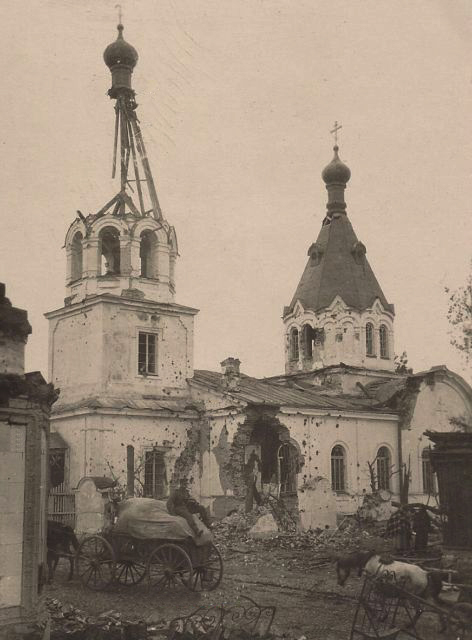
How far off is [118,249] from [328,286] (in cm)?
1010

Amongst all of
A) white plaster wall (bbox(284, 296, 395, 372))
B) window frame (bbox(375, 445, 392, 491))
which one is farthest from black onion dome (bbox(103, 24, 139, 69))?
window frame (bbox(375, 445, 392, 491))

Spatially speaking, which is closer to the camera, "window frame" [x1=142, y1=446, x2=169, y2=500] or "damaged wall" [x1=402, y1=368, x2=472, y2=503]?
"window frame" [x1=142, y1=446, x2=169, y2=500]

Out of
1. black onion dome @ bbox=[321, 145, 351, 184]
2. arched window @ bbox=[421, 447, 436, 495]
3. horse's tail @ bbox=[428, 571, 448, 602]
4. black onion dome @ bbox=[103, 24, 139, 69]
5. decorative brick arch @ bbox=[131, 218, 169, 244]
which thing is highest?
black onion dome @ bbox=[103, 24, 139, 69]

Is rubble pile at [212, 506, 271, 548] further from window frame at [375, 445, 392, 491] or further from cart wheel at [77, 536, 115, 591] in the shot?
cart wheel at [77, 536, 115, 591]

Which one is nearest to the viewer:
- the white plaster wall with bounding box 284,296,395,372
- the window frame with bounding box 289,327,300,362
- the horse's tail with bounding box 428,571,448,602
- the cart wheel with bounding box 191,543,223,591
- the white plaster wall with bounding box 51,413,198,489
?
the horse's tail with bounding box 428,571,448,602

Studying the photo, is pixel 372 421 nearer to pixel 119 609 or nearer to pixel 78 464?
pixel 78 464

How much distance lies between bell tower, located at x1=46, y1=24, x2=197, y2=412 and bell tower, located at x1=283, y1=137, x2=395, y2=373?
787 centimetres

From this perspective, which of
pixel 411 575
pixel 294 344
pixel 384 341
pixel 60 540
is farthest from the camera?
pixel 294 344

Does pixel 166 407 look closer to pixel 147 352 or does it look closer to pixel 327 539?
pixel 147 352

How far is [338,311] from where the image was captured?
32250 millimetres

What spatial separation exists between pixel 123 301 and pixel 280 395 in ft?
20.8

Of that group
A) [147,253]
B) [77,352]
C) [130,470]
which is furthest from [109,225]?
[130,470]

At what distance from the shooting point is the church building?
2398 centimetres

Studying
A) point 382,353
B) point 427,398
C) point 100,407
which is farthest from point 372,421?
point 100,407
